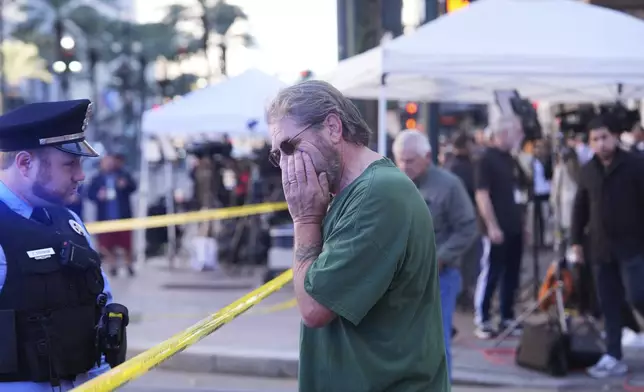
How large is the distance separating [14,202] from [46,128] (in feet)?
0.85

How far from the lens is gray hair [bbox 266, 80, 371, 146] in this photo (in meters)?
2.53

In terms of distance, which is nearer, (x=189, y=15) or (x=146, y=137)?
(x=146, y=137)

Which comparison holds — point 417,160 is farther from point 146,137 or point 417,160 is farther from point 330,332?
point 146,137

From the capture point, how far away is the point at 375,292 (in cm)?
240

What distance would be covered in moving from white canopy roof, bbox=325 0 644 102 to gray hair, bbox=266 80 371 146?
485 cm

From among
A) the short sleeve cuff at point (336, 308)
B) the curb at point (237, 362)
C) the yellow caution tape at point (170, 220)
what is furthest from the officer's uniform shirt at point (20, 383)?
the yellow caution tape at point (170, 220)

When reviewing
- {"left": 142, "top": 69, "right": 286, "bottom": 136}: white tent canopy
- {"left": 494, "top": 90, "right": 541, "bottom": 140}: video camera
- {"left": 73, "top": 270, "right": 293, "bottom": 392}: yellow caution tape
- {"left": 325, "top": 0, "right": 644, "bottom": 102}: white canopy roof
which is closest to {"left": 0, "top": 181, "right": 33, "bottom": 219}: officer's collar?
{"left": 73, "top": 270, "right": 293, "bottom": 392}: yellow caution tape

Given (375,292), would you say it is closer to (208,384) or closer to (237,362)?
(208,384)

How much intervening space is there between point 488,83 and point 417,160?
135 inches

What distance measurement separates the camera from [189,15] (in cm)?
5206

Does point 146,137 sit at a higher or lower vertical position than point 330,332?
lower

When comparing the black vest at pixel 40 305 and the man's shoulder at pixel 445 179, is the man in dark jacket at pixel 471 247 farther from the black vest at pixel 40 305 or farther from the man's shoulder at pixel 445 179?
the black vest at pixel 40 305

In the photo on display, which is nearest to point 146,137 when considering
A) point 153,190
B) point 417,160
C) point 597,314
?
point 597,314

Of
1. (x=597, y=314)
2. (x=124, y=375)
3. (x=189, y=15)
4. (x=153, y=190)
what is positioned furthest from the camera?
(x=189, y=15)
